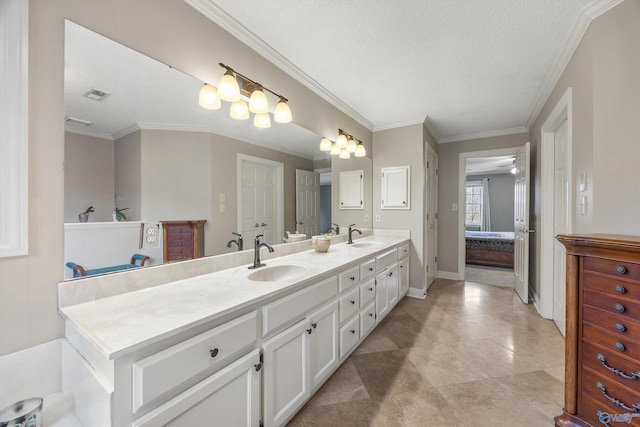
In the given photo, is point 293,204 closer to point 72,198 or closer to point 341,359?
point 341,359

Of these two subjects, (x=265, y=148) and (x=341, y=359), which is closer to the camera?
(x=341, y=359)

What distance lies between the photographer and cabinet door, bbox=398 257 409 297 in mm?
3084

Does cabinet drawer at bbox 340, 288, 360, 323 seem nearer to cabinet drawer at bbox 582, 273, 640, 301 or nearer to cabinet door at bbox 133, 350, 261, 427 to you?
cabinet door at bbox 133, 350, 261, 427

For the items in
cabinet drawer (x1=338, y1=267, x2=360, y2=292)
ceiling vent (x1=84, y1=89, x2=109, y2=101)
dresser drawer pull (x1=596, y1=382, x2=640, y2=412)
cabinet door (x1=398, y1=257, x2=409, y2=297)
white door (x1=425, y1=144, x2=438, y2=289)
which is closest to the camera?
dresser drawer pull (x1=596, y1=382, x2=640, y2=412)

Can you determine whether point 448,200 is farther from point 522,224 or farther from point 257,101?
point 257,101

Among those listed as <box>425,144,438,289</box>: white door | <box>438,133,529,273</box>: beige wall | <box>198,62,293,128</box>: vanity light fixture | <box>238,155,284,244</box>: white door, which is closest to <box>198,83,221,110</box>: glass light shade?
<box>198,62,293,128</box>: vanity light fixture

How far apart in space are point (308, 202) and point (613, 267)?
78.8 inches

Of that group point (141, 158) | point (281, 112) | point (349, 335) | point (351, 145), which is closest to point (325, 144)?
point (351, 145)

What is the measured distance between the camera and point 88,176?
1149mm

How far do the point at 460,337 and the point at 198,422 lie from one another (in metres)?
2.34

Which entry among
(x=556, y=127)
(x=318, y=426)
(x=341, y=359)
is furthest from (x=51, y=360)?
(x=556, y=127)

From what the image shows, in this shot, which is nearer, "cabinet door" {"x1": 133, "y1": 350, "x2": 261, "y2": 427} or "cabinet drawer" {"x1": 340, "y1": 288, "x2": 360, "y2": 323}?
"cabinet door" {"x1": 133, "y1": 350, "x2": 261, "y2": 427}

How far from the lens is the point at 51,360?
0.97 meters

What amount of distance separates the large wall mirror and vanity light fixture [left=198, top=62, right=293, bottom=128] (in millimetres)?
53
